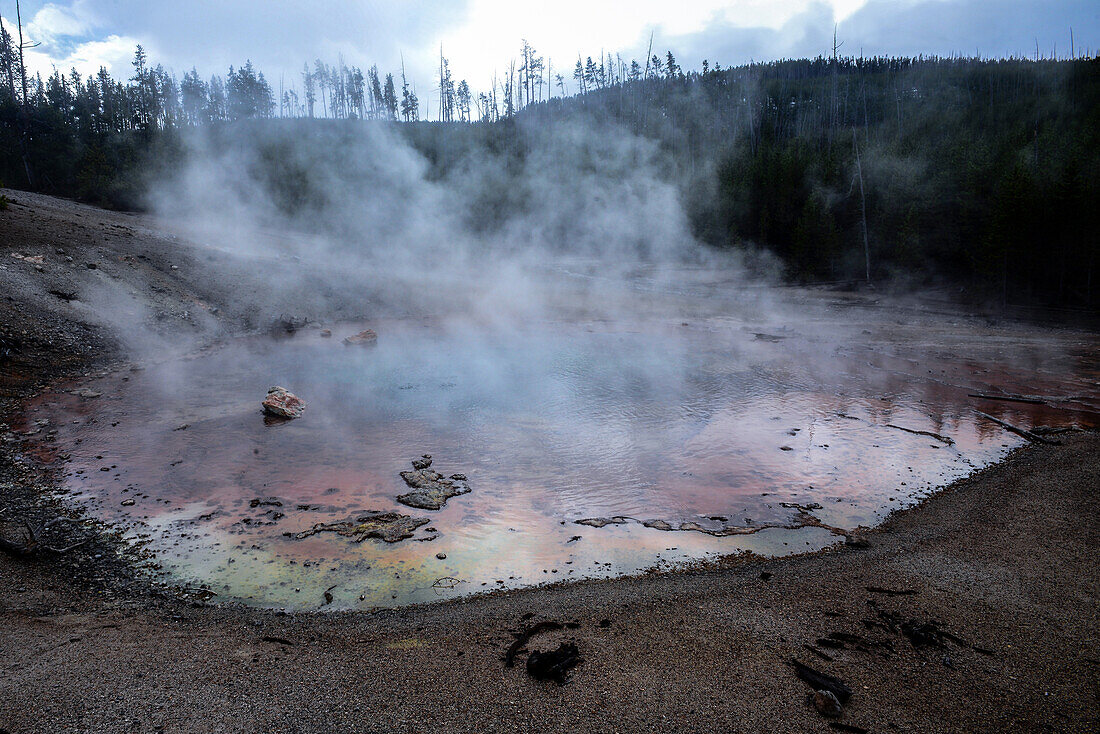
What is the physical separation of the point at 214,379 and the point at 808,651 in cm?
1168

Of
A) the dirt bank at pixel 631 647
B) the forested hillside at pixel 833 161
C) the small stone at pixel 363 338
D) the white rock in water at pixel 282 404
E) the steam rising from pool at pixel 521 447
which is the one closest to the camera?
the dirt bank at pixel 631 647

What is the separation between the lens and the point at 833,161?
3002 cm

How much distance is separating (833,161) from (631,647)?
33.1 meters

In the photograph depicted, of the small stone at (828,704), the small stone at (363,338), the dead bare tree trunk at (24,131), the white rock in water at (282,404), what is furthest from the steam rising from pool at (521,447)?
the dead bare tree trunk at (24,131)

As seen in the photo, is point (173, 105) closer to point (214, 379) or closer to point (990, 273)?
point (214, 379)

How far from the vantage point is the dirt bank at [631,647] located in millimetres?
3176

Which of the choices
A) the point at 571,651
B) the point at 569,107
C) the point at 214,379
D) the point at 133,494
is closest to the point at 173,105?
the point at 569,107

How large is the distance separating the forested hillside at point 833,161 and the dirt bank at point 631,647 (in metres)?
21.5

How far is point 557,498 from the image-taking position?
6.57 m

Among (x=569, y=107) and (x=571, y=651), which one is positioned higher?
(x=569, y=107)

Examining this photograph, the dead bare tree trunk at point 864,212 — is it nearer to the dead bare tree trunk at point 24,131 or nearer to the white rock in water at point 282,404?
the white rock in water at point 282,404

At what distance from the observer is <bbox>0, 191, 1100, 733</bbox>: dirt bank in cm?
318

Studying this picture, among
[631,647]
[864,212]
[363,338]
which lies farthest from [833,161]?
[631,647]

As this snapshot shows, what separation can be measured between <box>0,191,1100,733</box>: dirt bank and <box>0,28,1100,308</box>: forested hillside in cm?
2150
